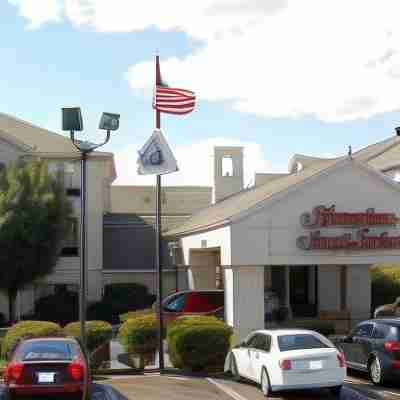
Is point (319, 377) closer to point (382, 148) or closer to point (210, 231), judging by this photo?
point (210, 231)

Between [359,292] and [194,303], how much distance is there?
26.0 ft

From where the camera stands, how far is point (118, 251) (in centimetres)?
3916

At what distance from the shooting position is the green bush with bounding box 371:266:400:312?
3519 cm

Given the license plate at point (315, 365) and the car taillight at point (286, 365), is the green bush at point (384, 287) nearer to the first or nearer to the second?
the license plate at point (315, 365)

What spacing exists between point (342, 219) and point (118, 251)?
16482mm

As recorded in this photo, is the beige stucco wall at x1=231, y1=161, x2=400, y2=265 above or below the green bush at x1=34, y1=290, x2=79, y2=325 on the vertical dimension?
above

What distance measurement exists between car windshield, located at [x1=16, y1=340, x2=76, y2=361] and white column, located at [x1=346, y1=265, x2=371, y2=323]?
61.9 ft

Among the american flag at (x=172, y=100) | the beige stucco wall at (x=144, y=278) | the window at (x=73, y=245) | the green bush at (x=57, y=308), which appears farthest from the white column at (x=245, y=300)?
the window at (x=73, y=245)

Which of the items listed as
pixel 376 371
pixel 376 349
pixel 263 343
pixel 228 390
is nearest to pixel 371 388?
pixel 376 371

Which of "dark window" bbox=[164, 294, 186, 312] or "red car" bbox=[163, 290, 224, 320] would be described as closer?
"red car" bbox=[163, 290, 224, 320]

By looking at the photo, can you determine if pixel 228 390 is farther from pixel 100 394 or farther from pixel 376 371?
pixel 376 371

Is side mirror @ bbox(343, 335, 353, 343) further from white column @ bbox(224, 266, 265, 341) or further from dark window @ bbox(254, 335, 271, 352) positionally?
white column @ bbox(224, 266, 265, 341)

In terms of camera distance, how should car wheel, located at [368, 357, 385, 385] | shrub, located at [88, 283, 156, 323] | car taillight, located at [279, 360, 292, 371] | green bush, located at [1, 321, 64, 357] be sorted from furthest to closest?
1. shrub, located at [88, 283, 156, 323]
2. green bush, located at [1, 321, 64, 357]
3. car wheel, located at [368, 357, 385, 385]
4. car taillight, located at [279, 360, 292, 371]

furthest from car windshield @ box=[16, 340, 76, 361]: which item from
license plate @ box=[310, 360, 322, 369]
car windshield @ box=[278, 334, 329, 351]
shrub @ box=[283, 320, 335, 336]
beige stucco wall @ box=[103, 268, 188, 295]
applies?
beige stucco wall @ box=[103, 268, 188, 295]
